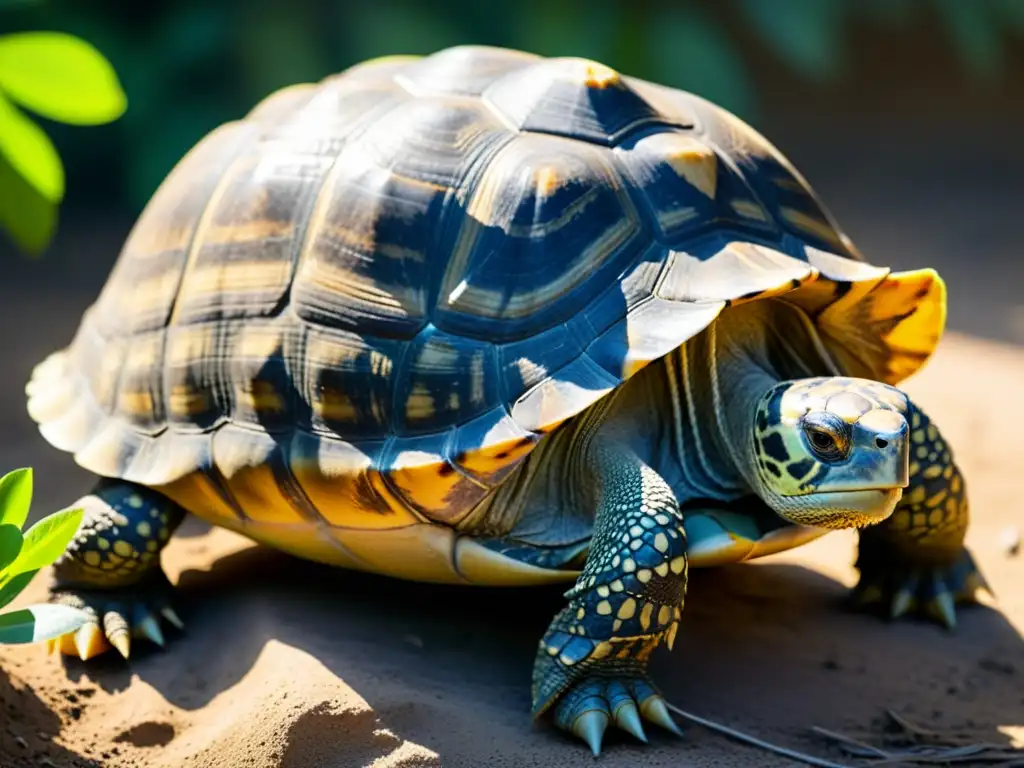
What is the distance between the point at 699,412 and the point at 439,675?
40.4 inches

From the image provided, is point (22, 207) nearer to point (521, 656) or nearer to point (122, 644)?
point (122, 644)

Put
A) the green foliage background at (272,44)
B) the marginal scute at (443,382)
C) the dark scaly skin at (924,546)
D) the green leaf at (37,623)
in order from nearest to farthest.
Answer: the green leaf at (37,623) → the marginal scute at (443,382) → the dark scaly skin at (924,546) → the green foliage background at (272,44)

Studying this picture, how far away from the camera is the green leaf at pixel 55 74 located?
193 centimetres

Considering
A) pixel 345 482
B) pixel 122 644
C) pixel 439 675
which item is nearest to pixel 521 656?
pixel 439 675

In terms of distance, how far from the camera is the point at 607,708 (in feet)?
9.33

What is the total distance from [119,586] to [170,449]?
46 cm

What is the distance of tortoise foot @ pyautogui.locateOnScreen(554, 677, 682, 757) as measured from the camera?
281 cm

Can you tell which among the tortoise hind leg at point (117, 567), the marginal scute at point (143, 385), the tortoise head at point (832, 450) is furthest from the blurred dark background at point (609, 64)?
the tortoise head at point (832, 450)

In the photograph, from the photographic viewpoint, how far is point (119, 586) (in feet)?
11.4

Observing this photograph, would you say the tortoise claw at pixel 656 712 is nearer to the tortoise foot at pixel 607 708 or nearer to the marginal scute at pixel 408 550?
the tortoise foot at pixel 607 708

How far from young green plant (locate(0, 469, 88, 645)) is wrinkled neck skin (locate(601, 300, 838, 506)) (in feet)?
4.85

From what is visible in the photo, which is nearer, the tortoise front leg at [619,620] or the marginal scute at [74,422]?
the tortoise front leg at [619,620]

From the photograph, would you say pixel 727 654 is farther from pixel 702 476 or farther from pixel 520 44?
pixel 520 44

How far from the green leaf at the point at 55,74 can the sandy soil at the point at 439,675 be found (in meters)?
1.57
